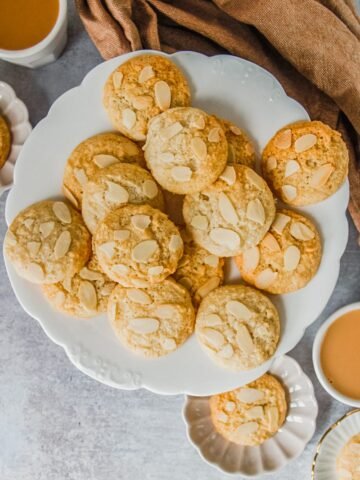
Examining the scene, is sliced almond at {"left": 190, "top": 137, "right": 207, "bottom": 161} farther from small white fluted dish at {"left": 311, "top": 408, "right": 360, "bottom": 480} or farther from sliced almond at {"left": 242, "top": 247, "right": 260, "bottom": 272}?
small white fluted dish at {"left": 311, "top": 408, "right": 360, "bottom": 480}

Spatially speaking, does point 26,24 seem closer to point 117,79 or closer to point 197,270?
point 117,79

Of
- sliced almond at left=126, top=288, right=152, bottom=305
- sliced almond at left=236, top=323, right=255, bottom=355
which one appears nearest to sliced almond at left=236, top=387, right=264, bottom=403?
sliced almond at left=236, top=323, right=255, bottom=355

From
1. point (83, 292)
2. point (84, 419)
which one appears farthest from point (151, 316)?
point (84, 419)

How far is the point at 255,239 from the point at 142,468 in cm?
67

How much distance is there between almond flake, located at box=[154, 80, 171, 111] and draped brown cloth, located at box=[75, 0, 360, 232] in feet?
0.51

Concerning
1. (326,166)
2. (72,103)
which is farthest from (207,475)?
(72,103)

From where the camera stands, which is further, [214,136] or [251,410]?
[251,410]

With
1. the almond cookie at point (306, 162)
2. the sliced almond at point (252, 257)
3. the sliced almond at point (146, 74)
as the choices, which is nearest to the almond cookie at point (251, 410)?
the sliced almond at point (252, 257)

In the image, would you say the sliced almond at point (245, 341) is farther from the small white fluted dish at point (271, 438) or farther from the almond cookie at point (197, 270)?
the small white fluted dish at point (271, 438)

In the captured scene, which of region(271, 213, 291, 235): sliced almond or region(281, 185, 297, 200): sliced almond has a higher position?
region(281, 185, 297, 200): sliced almond

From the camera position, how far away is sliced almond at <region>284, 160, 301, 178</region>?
1076mm

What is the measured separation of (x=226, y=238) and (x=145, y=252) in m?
0.14

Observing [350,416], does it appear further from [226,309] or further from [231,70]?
[231,70]

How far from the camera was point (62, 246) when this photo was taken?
106 centimetres
